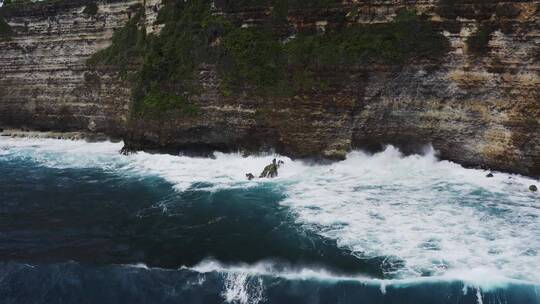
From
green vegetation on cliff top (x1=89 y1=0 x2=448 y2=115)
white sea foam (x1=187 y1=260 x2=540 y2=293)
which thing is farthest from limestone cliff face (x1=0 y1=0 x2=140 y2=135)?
white sea foam (x1=187 y1=260 x2=540 y2=293)

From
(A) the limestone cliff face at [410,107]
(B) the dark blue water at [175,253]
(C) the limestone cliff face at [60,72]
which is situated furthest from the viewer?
(C) the limestone cliff face at [60,72]

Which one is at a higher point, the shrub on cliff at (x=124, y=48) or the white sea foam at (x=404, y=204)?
the shrub on cliff at (x=124, y=48)

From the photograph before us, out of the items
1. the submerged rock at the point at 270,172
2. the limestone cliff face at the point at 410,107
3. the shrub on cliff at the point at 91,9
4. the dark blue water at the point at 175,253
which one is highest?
the shrub on cliff at the point at 91,9

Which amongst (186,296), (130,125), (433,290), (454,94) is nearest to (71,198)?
(130,125)

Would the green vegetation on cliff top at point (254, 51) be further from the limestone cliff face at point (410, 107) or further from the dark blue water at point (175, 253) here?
the dark blue water at point (175, 253)

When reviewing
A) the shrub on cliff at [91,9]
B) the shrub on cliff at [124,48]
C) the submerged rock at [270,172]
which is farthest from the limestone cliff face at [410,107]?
the shrub on cliff at [91,9]


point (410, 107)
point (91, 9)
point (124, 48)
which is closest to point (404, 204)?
point (410, 107)

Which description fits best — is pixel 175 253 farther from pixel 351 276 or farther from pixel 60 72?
pixel 60 72

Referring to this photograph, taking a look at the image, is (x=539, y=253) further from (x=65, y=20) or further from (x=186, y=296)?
(x=65, y=20)
